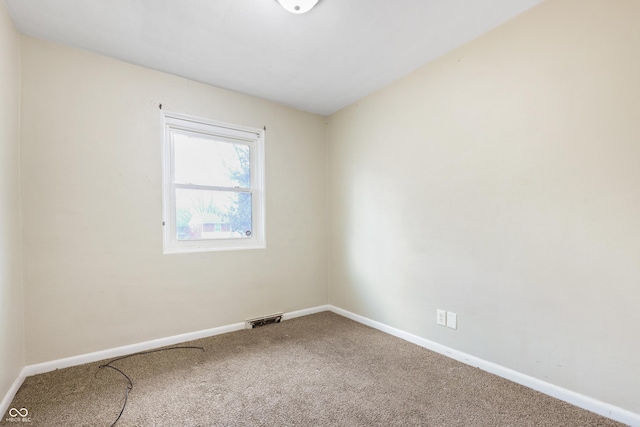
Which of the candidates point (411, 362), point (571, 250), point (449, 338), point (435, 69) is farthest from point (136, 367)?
point (435, 69)

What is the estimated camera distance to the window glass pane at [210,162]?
2602 millimetres

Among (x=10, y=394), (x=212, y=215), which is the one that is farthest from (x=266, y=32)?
(x=10, y=394)

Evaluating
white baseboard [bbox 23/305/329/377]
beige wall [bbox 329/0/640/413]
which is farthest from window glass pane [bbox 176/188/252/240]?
beige wall [bbox 329/0/640/413]

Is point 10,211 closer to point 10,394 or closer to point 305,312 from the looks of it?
point 10,394

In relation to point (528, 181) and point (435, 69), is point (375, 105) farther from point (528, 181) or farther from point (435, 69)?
point (528, 181)

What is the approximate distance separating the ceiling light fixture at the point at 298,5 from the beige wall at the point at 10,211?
1.64m

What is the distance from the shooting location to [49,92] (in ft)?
6.64

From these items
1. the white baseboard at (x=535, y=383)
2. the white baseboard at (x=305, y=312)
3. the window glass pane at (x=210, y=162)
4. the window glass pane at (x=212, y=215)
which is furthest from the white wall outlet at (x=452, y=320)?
the window glass pane at (x=210, y=162)

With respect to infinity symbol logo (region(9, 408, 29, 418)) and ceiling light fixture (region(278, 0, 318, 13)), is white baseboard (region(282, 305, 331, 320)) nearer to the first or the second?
infinity symbol logo (region(9, 408, 29, 418))

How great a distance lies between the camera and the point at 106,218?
7.22 feet

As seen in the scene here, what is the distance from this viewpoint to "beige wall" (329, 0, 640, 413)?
146 centimetres

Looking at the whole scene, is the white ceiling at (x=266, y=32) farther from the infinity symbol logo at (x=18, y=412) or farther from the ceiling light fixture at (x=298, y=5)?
the infinity symbol logo at (x=18, y=412)

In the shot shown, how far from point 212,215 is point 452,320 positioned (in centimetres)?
229

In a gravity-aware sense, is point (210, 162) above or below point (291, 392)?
above
